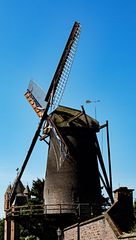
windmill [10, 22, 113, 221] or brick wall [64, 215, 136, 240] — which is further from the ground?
windmill [10, 22, 113, 221]

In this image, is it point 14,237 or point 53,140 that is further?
point 14,237

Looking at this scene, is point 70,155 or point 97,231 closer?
point 97,231

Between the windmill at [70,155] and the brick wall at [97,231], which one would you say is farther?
the windmill at [70,155]

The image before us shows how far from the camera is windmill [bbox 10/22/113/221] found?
32719 mm

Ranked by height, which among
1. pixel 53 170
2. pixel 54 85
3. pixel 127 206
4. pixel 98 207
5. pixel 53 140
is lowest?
pixel 127 206

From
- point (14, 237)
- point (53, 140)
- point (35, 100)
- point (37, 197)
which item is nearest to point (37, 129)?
point (53, 140)

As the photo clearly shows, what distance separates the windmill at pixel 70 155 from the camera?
32.7 meters


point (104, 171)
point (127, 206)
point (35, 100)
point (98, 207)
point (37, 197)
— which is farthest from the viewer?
point (37, 197)

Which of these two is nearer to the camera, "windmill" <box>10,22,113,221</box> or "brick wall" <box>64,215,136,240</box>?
"brick wall" <box>64,215,136,240</box>

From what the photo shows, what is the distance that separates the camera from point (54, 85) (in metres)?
35.3

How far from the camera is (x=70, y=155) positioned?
3328 centimetres

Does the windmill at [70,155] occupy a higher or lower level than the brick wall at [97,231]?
higher

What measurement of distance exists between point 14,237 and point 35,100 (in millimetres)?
20326

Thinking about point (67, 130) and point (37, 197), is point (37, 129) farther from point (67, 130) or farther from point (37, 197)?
point (37, 197)
